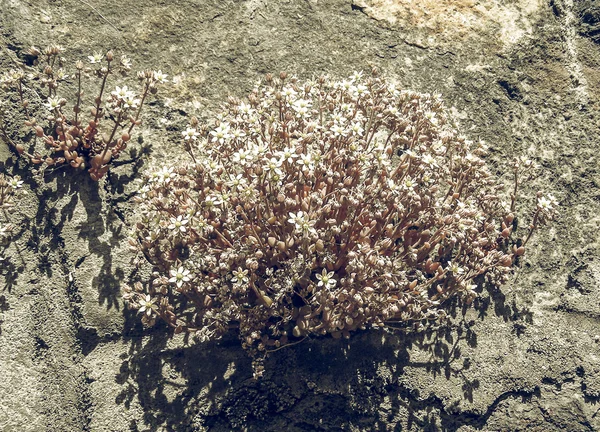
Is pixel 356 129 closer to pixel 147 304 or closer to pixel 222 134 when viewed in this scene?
pixel 222 134

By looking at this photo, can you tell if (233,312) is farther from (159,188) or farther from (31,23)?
(31,23)

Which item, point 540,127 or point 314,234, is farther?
point 540,127

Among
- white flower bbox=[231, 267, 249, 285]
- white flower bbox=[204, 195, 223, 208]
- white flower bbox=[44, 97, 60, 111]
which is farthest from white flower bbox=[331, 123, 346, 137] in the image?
white flower bbox=[44, 97, 60, 111]

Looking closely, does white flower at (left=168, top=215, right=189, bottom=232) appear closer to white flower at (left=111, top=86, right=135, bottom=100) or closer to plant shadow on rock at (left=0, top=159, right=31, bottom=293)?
white flower at (left=111, top=86, right=135, bottom=100)

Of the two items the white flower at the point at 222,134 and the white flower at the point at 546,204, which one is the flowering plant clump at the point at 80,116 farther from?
the white flower at the point at 546,204

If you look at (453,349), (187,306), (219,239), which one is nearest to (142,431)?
(187,306)

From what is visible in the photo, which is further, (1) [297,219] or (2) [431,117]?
(2) [431,117]

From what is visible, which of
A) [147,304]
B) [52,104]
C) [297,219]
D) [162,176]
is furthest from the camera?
[52,104]

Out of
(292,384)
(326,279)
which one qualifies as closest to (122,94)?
(326,279)
